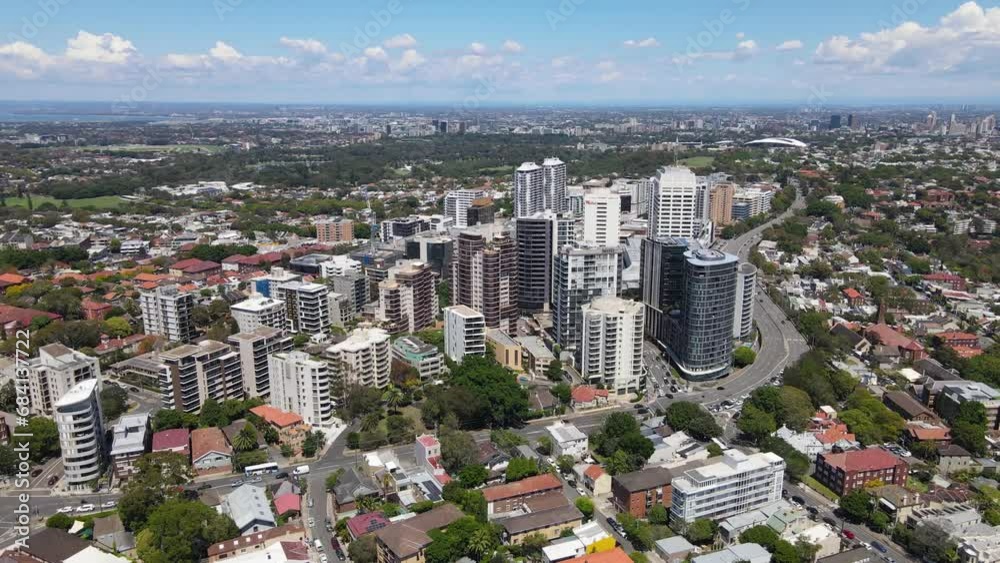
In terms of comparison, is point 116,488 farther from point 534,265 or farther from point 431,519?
point 534,265

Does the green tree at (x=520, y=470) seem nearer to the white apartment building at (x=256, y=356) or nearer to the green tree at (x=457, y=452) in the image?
the green tree at (x=457, y=452)

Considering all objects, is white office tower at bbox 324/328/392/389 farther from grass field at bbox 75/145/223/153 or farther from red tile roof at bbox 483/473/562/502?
grass field at bbox 75/145/223/153

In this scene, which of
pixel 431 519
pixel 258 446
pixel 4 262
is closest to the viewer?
pixel 431 519

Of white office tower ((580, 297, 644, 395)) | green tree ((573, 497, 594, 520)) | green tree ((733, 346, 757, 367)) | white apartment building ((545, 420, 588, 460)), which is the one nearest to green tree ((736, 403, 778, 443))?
white office tower ((580, 297, 644, 395))

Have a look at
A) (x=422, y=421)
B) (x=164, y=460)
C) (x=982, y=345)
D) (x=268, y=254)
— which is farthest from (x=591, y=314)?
(x=268, y=254)

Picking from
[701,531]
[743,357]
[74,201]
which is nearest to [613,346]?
[743,357]

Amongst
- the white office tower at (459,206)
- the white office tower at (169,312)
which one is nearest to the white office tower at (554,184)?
the white office tower at (459,206)
